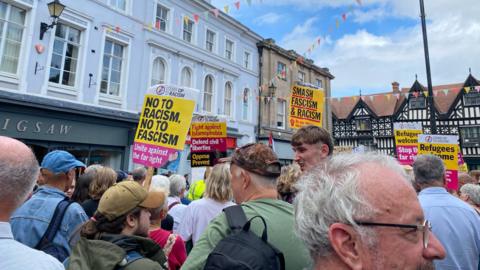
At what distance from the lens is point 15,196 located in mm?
1464

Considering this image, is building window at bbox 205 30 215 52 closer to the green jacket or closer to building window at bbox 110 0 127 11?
building window at bbox 110 0 127 11

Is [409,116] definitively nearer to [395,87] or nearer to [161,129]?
[395,87]

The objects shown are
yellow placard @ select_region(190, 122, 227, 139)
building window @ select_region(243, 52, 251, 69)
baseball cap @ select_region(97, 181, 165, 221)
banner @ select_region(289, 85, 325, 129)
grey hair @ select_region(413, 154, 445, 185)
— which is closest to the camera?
baseball cap @ select_region(97, 181, 165, 221)

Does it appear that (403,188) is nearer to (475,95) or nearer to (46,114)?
(46,114)

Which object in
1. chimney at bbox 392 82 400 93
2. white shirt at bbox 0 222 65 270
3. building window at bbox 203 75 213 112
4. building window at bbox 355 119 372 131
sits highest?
chimney at bbox 392 82 400 93

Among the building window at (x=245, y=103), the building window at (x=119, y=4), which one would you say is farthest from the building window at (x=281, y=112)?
the building window at (x=119, y=4)

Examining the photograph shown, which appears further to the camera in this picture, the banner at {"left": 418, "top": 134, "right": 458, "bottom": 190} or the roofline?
the roofline

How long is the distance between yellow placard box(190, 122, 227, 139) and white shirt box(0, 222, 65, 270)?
259 inches

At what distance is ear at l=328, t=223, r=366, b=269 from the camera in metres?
1.11

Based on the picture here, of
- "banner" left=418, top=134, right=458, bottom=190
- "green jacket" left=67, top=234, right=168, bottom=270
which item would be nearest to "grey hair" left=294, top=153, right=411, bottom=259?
"green jacket" left=67, top=234, right=168, bottom=270

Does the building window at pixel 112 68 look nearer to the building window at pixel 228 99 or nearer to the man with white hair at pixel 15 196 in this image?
the building window at pixel 228 99

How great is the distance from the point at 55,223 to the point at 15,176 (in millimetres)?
1343

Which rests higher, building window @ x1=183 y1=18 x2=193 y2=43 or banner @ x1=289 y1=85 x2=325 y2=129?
building window @ x1=183 y1=18 x2=193 y2=43

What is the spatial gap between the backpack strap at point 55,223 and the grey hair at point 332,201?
2184 mm
